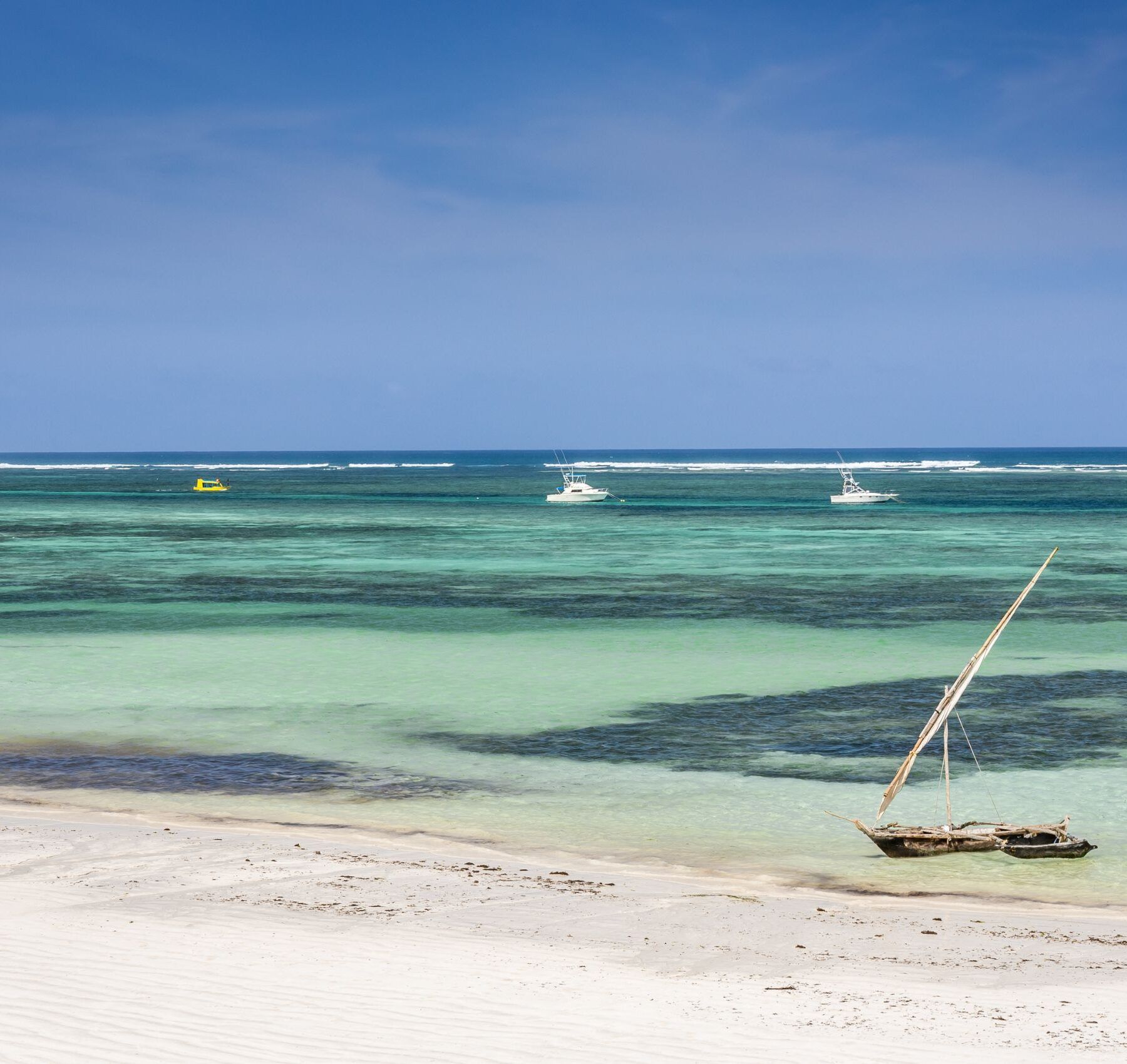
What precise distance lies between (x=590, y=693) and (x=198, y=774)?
26.7 ft

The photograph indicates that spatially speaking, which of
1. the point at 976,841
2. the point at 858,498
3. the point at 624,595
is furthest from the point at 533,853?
the point at 858,498

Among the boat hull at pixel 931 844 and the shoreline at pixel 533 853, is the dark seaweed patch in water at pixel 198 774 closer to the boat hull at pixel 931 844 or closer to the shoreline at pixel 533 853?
the shoreline at pixel 533 853

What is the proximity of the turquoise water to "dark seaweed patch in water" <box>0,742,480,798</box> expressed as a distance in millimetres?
65

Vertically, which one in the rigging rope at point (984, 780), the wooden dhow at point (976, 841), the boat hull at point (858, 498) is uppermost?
the boat hull at point (858, 498)

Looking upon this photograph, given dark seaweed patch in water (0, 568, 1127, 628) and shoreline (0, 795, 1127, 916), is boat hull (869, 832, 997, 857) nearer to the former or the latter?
shoreline (0, 795, 1127, 916)

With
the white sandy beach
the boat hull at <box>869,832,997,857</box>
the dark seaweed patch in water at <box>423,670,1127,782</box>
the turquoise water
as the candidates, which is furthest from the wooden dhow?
the dark seaweed patch in water at <box>423,670,1127,782</box>

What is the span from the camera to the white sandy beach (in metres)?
7.98

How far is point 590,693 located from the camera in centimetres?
2317

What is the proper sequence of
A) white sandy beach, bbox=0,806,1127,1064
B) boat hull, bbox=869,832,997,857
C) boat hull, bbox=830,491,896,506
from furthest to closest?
boat hull, bbox=830,491,896,506 → boat hull, bbox=869,832,997,857 → white sandy beach, bbox=0,806,1127,1064

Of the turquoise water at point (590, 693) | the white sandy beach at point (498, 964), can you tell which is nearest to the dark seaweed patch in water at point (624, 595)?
the turquoise water at point (590, 693)

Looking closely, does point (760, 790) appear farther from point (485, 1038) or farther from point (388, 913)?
point (485, 1038)

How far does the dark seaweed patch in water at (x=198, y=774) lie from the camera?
1620 centimetres

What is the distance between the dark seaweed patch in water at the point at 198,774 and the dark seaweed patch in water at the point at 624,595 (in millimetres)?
15712

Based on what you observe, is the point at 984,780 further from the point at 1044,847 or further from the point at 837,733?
the point at 1044,847
